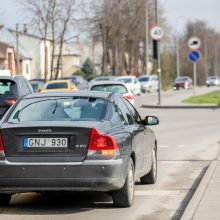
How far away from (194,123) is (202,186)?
15.8 metres

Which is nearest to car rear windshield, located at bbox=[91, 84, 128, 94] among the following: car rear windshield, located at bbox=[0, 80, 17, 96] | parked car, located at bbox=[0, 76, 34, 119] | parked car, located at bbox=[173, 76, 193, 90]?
parked car, located at bbox=[0, 76, 34, 119]

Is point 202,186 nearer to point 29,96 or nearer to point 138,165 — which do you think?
point 138,165

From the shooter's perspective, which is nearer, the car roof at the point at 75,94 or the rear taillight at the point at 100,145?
the rear taillight at the point at 100,145

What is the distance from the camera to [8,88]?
16203 millimetres

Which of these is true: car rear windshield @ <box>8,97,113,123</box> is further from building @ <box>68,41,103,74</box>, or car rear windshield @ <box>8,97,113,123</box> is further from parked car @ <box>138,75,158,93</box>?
parked car @ <box>138,75,158,93</box>

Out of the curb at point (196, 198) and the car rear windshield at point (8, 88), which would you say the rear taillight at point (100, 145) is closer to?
the curb at point (196, 198)

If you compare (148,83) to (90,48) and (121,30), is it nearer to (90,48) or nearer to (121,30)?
(90,48)

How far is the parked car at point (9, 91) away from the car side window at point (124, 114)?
17.3 ft

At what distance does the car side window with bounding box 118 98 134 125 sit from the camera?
10.3 meters

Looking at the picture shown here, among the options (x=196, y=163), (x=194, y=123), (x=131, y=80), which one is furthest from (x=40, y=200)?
(x=131, y=80)

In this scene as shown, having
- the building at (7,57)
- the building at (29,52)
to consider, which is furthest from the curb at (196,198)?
the building at (29,52)

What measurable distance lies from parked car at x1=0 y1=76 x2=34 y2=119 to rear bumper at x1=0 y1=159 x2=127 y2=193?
21.4ft

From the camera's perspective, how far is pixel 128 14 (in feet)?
279

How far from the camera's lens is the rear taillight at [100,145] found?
30.2 feet
